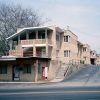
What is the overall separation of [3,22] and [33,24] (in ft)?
25.6

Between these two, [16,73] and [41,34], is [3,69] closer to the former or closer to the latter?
[16,73]

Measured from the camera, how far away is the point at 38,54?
56344 mm

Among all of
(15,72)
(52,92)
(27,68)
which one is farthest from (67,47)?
(52,92)

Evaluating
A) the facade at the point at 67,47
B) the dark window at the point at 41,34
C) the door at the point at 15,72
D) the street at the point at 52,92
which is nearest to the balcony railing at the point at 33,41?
the dark window at the point at 41,34

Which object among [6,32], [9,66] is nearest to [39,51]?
[9,66]

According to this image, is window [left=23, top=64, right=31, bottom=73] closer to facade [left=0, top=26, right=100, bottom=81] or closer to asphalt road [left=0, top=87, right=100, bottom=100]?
facade [left=0, top=26, right=100, bottom=81]

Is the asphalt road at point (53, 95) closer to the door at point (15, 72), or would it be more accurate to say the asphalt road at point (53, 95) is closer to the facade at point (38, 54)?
the facade at point (38, 54)

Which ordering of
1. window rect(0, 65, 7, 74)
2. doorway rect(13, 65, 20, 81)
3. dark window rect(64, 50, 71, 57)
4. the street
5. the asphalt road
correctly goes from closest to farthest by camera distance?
1. the asphalt road
2. the street
3. doorway rect(13, 65, 20, 81)
4. window rect(0, 65, 7, 74)
5. dark window rect(64, 50, 71, 57)

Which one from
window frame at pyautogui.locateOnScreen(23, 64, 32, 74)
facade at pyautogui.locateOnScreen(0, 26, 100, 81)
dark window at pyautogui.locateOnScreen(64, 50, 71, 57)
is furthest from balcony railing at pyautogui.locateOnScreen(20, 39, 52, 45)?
dark window at pyautogui.locateOnScreen(64, 50, 71, 57)

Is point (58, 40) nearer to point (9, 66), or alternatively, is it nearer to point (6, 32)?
point (9, 66)

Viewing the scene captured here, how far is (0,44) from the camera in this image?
73.8 meters

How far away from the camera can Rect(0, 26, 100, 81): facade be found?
4869cm

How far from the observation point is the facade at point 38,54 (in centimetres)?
4869

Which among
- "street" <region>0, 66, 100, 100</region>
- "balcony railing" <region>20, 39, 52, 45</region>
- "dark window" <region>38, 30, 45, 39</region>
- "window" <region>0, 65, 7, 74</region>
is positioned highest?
"dark window" <region>38, 30, 45, 39</region>
